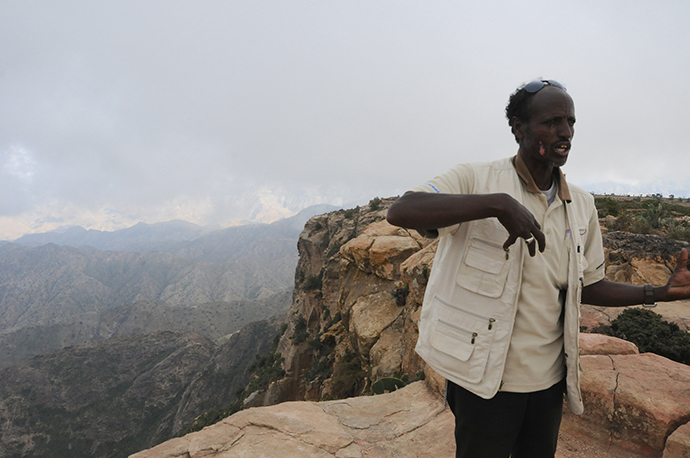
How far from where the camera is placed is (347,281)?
16094mm

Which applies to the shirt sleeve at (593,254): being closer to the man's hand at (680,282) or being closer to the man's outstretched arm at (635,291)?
the man's outstretched arm at (635,291)

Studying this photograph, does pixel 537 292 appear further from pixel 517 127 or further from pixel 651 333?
pixel 651 333

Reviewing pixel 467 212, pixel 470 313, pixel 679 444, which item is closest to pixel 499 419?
pixel 470 313

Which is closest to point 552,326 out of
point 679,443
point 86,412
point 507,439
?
point 507,439

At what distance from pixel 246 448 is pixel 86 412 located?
76.6m

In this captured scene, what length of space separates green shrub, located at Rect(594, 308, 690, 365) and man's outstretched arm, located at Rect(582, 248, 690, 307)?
3.63m

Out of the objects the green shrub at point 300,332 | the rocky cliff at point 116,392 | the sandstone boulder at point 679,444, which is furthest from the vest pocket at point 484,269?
the rocky cliff at point 116,392

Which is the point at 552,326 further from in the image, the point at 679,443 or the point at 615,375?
the point at 615,375

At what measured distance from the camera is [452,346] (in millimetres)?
1578

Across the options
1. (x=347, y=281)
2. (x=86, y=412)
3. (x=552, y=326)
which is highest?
(x=552, y=326)

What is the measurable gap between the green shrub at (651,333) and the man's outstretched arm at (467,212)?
5075mm

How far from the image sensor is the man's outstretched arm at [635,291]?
6.19ft

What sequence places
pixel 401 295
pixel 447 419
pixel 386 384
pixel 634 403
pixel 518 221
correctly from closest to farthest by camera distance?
pixel 518 221 < pixel 634 403 < pixel 447 419 < pixel 386 384 < pixel 401 295

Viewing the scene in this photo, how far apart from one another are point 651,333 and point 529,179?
513 centimetres
